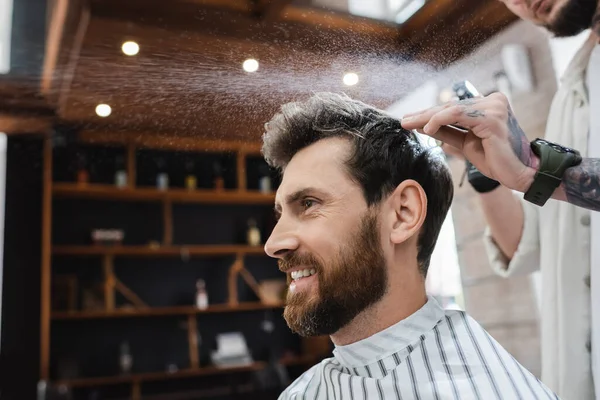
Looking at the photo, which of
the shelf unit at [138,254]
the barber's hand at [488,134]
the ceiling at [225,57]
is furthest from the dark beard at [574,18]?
the shelf unit at [138,254]

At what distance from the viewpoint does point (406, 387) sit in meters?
1.18

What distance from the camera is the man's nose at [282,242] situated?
121 centimetres

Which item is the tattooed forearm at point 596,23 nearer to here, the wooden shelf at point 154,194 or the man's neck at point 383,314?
the man's neck at point 383,314

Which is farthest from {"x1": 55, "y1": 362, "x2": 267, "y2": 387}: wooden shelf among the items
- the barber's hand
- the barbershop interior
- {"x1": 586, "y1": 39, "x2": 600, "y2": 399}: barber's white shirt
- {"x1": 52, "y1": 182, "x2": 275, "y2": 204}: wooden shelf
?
the barber's hand

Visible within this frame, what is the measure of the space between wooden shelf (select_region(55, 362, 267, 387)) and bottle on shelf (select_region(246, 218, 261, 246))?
42.3 inches

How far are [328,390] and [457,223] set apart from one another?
1.90 ft

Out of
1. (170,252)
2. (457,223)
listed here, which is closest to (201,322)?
(170,252)

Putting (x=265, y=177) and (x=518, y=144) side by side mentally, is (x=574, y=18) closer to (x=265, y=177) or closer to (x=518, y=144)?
(x=518, y=144)

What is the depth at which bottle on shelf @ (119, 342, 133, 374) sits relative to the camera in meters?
4.57

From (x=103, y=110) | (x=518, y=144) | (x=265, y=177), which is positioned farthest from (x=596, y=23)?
(x=265, y=177)

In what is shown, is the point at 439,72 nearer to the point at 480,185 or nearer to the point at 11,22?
the point at 480,185

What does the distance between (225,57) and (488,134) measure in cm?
58

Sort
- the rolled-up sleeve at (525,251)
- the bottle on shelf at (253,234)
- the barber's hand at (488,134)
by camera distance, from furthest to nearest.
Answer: the bottle on shelf at (253,234), the rolled-up sleeve at (525,251), the barber's hand at (488,134)

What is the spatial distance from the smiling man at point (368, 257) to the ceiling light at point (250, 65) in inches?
4.9
